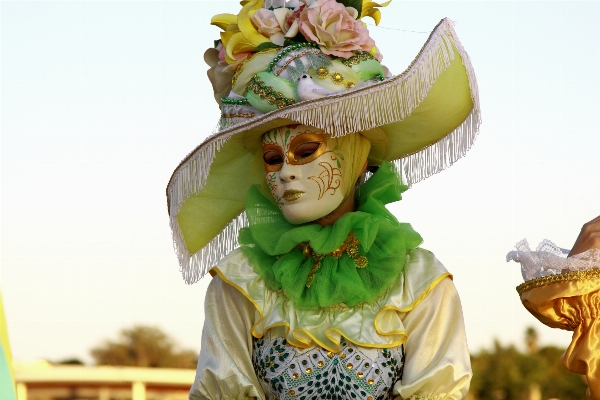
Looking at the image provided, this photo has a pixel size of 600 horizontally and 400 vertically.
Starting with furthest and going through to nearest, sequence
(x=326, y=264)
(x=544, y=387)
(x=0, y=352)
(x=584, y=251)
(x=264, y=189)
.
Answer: (x=544, y=387) → (x=264, y=189) → (x=326, y=264) → (x=584, y=251) → (x=0, y=352)

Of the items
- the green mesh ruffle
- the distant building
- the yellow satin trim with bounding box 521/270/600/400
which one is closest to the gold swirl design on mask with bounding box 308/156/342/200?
the green mesh ruffle

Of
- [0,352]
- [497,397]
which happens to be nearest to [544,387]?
[497,397]

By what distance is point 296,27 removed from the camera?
390 cm

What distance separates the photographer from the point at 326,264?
3877mm

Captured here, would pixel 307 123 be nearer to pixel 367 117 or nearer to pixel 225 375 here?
pixel 367 117

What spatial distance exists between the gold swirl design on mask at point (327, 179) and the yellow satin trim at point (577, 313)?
2.49 feet

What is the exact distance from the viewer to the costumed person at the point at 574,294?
354cm

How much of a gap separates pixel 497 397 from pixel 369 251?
46.7ft

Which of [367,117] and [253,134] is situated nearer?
[367,117]

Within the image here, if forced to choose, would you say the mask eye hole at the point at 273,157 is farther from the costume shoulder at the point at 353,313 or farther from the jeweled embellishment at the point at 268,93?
the costume shoulder at the point at 353,313

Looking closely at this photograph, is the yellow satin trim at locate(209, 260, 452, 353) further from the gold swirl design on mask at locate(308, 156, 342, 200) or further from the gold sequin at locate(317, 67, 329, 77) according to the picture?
the gold sequin at locate(317, 67, 329, 77)

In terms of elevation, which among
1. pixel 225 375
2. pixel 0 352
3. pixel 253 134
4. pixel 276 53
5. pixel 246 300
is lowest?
pixel 225 375

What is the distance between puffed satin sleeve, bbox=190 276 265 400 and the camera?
383cm

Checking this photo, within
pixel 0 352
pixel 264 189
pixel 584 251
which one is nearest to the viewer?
pixel 0 352
